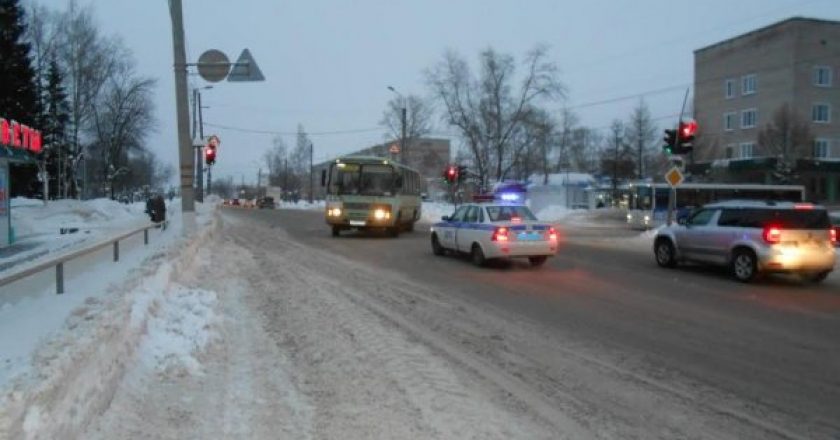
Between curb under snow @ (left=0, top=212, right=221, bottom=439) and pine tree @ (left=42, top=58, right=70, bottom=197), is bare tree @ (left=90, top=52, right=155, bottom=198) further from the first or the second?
curb under snow @ (left=0, top=212, right=221, bottom=439)

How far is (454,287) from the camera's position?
12758mm

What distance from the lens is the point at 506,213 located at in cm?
1650

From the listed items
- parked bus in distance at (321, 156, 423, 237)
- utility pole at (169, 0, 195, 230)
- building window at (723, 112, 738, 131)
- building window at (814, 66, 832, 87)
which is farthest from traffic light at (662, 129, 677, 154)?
building window at (723, 112, 738, 131)

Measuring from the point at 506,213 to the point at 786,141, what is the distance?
169 feet

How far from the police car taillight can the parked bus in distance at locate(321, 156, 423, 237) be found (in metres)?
10.6

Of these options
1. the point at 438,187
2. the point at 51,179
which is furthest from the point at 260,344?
the point at 438,187

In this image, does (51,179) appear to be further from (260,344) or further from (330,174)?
(260,344)

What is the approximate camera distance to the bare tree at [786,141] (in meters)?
58.2

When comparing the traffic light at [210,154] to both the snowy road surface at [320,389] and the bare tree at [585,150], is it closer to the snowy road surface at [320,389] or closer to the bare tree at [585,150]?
the snowy road surface at [320,389]

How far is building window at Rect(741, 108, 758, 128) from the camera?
68.7 metres

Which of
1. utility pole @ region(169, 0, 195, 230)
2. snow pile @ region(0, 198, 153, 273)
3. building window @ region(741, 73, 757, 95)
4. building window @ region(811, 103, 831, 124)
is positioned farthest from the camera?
building window @ region(741, 73, 757, 95)

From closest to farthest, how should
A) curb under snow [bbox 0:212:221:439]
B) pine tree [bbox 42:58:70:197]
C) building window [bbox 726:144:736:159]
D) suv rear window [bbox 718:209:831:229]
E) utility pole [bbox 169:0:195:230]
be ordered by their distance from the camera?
curb under snow [bbox 0:212:221:439]
suv rear window [bbox 718:209:831:229]
utility pole [bbox 169:0:195:230]
pine tree [bbox 42:58:70:197]
building window [bbox 726:144:736:159]

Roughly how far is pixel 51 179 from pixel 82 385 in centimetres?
6377

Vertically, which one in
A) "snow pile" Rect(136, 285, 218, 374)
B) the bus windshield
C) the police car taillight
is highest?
the bus windshield
